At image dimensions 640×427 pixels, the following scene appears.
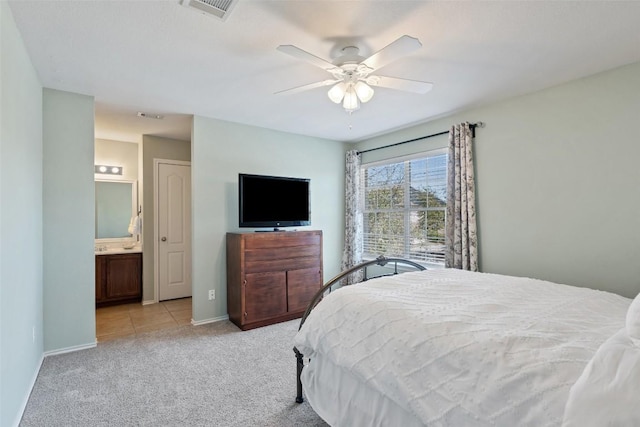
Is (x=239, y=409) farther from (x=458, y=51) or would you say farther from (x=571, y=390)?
(x=458, y=51)

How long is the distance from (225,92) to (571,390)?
323 centimetres

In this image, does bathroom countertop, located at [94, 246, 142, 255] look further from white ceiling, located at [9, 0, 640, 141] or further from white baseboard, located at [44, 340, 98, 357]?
white ceiling, located at [9, 0, 640, 141]

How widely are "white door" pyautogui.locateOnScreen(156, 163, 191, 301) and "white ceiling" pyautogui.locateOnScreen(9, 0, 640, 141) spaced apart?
170 cm

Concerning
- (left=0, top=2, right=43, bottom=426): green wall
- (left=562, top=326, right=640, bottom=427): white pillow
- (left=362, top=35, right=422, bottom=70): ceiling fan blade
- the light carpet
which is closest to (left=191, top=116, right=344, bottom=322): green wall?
the light carpet

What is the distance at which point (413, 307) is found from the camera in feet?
5.50

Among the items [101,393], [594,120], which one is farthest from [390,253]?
[101,393]

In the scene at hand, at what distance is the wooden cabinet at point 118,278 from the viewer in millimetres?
4525

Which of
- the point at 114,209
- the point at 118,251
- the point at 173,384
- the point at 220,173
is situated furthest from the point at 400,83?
the point at 114,209

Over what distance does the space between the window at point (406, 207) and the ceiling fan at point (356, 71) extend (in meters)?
1.88

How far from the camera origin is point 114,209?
5047 millimetres

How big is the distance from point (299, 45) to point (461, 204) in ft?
8.08

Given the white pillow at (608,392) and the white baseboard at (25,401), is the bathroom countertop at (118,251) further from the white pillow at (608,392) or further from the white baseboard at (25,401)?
the white pillow at (608,392)

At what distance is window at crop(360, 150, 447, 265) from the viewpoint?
3998mm

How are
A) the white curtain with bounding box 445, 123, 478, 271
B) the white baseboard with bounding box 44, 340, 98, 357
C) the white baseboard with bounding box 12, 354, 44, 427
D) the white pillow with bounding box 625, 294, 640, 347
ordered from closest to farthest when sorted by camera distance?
1. the white pillow with bounding box 625, 294, 640, 347
2. the white baseboard with bounding box 12, 354, 44, 427
3. the white baseboard with bounding box 44, 340, 98, 357
4. the white curtain with bounding box 445, 123, 478, 271
